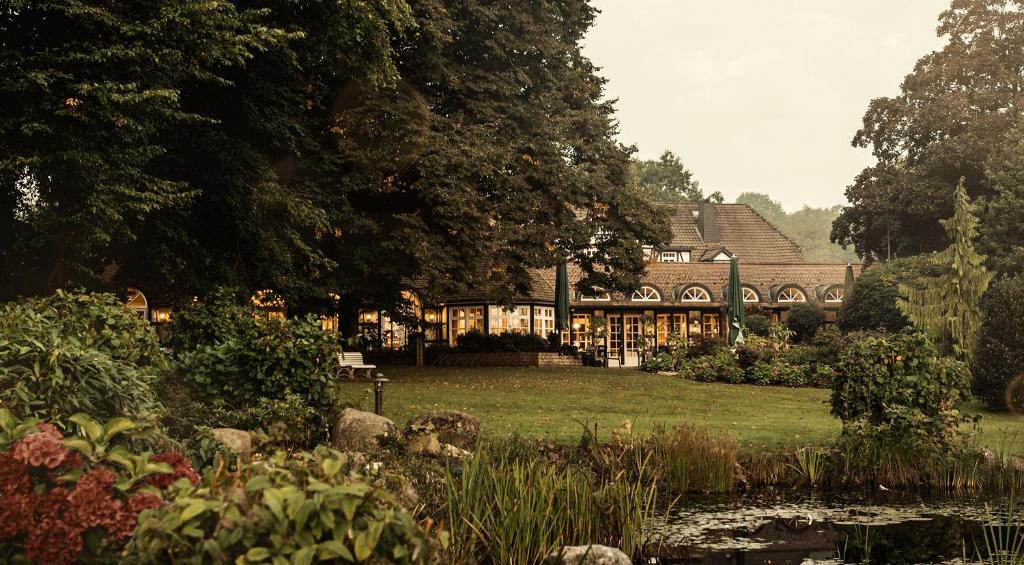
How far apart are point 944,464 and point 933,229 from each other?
1143 inches

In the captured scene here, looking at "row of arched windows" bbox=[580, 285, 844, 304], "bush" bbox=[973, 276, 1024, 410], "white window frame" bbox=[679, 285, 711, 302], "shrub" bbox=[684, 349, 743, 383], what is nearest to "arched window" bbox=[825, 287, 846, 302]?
"row of arched windows" bbox=[580, 285, 844, 304]

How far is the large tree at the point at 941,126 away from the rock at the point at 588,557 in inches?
1253

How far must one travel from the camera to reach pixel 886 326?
28.9 m

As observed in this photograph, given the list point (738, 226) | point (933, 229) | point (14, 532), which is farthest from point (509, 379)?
point (738, 226)

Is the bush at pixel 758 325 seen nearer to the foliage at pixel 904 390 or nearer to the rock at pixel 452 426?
the foliage at pixel 904 390

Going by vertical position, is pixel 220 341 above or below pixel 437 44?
below

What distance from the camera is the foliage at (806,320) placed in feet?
111

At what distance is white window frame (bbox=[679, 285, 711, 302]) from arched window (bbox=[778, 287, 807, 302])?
3.03 m

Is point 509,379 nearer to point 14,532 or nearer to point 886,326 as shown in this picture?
point 886,326

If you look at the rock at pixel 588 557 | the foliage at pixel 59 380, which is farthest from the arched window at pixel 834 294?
the foliage at pixel 59 380

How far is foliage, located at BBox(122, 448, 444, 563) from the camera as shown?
255cm

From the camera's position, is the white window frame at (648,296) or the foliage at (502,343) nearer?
the foliage at (502,343)

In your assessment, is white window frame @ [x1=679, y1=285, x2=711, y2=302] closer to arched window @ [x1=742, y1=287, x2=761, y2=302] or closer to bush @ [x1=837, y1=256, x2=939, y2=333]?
arched window @ [x1=742, y1=287, x2=761, y2=302]

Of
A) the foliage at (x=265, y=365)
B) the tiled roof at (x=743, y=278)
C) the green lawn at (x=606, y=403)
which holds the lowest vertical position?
the green lawn at (x=606, y=403)
